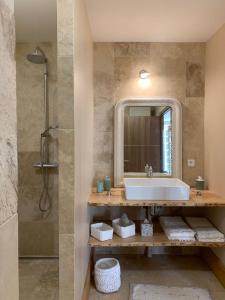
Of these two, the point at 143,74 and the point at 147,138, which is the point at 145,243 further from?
the point at 143,74

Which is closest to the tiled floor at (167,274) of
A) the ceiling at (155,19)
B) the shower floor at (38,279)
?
the shower floor at (38,279)

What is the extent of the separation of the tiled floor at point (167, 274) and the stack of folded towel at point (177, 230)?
494mm

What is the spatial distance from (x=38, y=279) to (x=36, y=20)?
2476mm

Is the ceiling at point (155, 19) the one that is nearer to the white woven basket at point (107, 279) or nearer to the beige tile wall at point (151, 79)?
the beige tile wall at point (151, 79)

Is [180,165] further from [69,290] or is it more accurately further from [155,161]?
[69,290]

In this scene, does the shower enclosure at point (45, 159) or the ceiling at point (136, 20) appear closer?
the ceiling at point (136, 20)

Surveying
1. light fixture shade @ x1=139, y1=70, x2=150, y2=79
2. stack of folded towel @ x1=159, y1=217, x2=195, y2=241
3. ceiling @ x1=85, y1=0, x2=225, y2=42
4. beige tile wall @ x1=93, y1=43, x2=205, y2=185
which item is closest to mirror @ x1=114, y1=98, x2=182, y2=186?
beige tile wall @ x1=93, y1=43, x2=205, y2=185

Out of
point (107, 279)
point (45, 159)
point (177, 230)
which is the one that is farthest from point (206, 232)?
point (45, 159)

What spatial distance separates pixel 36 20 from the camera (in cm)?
239

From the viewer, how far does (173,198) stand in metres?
2.39

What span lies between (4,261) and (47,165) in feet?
7.90

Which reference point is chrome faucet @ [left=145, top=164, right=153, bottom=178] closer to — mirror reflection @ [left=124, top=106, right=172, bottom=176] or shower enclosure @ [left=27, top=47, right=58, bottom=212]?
mirror reflection @ [left=124, top=106, right=172, bottom=176]

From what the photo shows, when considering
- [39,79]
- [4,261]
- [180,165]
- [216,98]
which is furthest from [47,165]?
[4,261]

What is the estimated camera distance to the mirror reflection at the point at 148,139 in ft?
9.78
